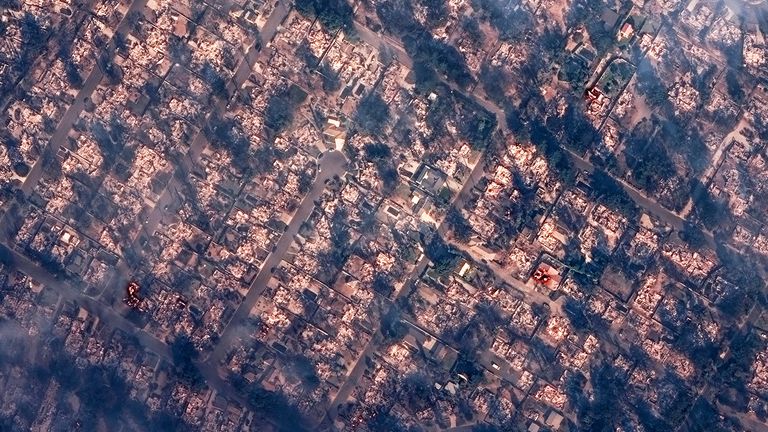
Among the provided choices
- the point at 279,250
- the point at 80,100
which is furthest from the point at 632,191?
the point at 80,100

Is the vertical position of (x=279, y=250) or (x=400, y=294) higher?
(x=400, y=294)

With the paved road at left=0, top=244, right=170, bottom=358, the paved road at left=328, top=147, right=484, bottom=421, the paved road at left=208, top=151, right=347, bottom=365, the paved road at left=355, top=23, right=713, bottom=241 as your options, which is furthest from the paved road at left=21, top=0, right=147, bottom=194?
the paved road at left=328, top=147, right=484, bottom=421

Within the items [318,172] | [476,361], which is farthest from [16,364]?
[476,361]

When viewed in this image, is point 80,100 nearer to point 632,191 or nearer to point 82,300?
point 82,300

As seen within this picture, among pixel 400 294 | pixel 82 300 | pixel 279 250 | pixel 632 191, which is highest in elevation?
pixel 632 191

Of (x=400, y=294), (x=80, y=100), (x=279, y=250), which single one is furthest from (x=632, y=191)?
(x=80, y=100)

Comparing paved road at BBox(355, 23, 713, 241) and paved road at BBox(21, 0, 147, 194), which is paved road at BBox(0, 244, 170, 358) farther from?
paved road at BBox(355, 23, 713, 241)

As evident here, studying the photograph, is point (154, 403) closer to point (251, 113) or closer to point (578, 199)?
point (251, 113)

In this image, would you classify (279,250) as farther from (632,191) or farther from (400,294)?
(632,191)

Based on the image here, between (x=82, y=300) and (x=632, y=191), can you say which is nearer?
(x=632, y=191)

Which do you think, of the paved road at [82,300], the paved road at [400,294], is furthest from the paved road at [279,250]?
the paved road at [400,294]
